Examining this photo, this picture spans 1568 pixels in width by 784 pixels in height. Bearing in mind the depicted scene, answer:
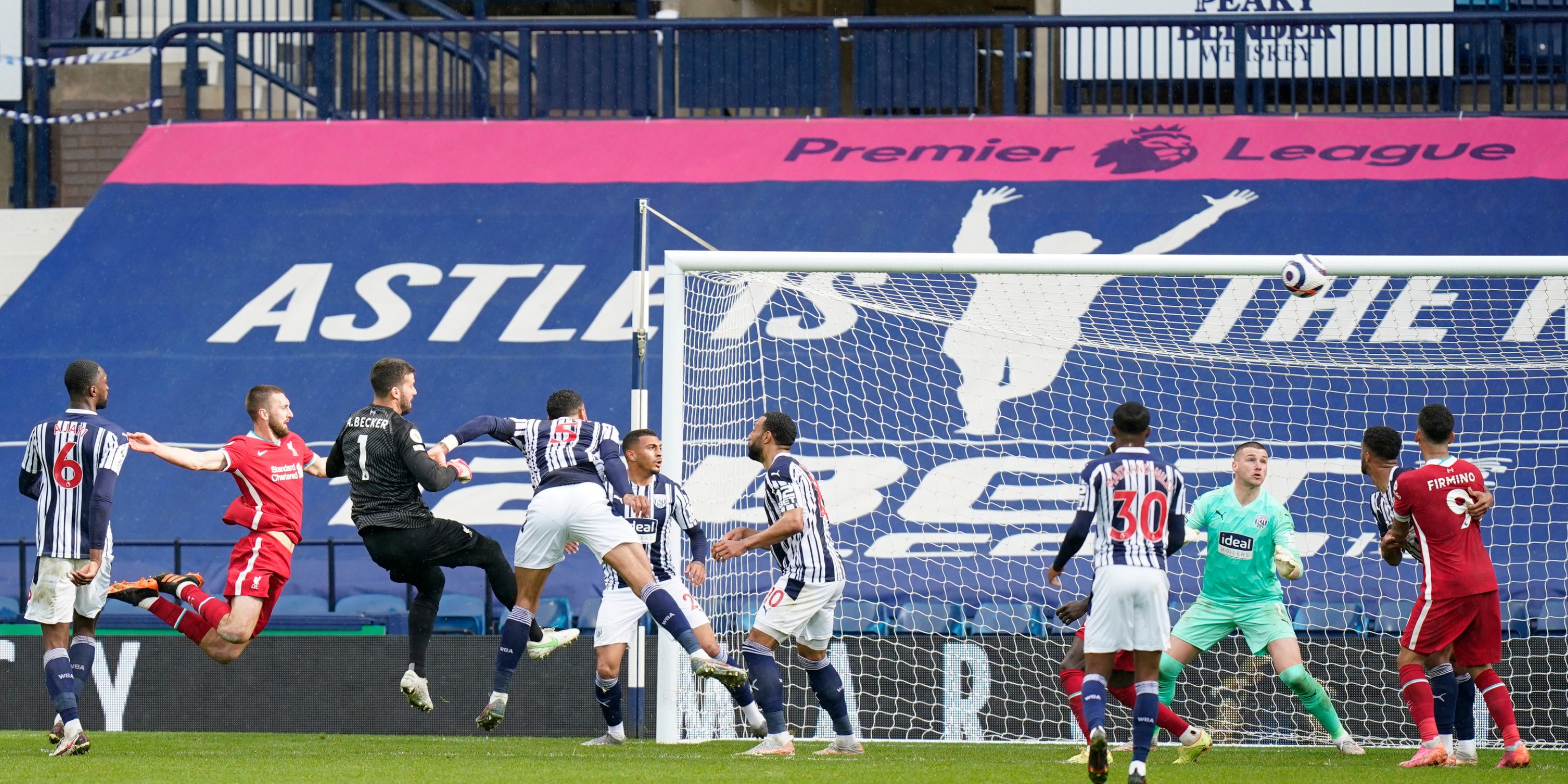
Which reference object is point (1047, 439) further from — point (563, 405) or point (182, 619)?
point (182, 619)

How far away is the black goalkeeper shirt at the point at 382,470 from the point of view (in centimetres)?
805

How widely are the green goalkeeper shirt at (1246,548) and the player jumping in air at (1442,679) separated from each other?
1.68 ft

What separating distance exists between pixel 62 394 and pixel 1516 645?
1087 centimetres

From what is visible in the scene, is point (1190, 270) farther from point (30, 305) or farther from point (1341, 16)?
point (30, 305)

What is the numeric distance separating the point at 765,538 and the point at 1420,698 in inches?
133

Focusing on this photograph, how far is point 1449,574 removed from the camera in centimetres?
812

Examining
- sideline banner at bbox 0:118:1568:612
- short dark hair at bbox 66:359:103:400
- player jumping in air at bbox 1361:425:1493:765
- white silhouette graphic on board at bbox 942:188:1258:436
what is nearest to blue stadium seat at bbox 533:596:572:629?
sideline banner at bbox 0:118:1568:612

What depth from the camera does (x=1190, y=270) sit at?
9.11m

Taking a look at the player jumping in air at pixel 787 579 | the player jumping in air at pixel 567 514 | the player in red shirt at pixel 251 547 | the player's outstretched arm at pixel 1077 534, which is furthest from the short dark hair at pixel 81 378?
the player's outstretched arm at pixel 1077 534

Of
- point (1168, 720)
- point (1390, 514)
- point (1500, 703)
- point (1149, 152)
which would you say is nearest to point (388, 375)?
point (1168, 720)

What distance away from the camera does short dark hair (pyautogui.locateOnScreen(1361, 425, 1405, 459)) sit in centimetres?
833

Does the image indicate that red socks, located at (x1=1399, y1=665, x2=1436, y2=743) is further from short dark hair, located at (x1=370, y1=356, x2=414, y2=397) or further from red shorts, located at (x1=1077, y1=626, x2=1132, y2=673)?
short dark hair, located at (x1=370, y1=356, x2=414, y2=397)

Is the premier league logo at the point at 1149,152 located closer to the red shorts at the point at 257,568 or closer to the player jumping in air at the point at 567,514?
the player jumping in air at the point at 567,514

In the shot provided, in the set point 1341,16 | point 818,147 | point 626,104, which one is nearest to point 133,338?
point 626,104
